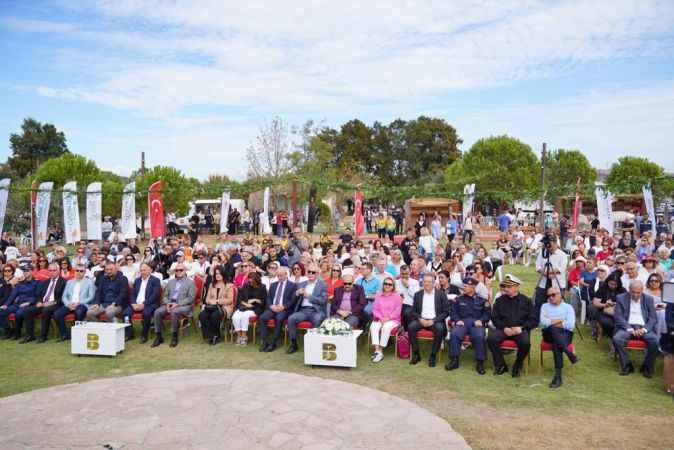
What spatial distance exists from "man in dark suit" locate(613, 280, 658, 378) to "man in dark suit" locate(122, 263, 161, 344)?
719 centimetres

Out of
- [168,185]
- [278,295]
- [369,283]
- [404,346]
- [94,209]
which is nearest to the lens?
[404,346]

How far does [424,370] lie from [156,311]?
15.0 ft

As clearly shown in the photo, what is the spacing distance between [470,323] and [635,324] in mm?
2211

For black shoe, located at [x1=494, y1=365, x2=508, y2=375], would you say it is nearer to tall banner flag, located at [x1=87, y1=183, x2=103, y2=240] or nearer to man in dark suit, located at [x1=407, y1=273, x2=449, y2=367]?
man in dark suit, located at [x1=407, y1=273, x2=449, y2=367]

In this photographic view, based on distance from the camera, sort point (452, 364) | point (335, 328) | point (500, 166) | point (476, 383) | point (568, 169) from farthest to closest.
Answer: point (568, 169) → point (500, 166) → point (335, 328) → point (452, 364) → point (476, 383)

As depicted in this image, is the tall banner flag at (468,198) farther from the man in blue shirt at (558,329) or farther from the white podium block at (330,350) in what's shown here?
the white podium block at (330,350)

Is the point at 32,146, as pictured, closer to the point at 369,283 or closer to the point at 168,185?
the point at 168,185

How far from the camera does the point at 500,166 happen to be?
44875 mm

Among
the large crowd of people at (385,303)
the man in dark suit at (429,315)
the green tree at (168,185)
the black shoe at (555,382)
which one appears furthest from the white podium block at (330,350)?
the green tree at (168,185)

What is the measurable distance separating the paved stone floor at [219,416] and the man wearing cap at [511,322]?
1833 millimetres

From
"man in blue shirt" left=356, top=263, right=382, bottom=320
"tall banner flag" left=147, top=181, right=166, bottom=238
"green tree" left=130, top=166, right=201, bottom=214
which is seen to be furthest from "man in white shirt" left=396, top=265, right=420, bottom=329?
"green tree" left=130, top=166, right=201, bottom=214

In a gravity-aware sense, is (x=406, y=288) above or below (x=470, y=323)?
above

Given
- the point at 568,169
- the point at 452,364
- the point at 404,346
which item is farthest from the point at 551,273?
the point at 568,169

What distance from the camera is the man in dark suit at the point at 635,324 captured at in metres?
6.80
